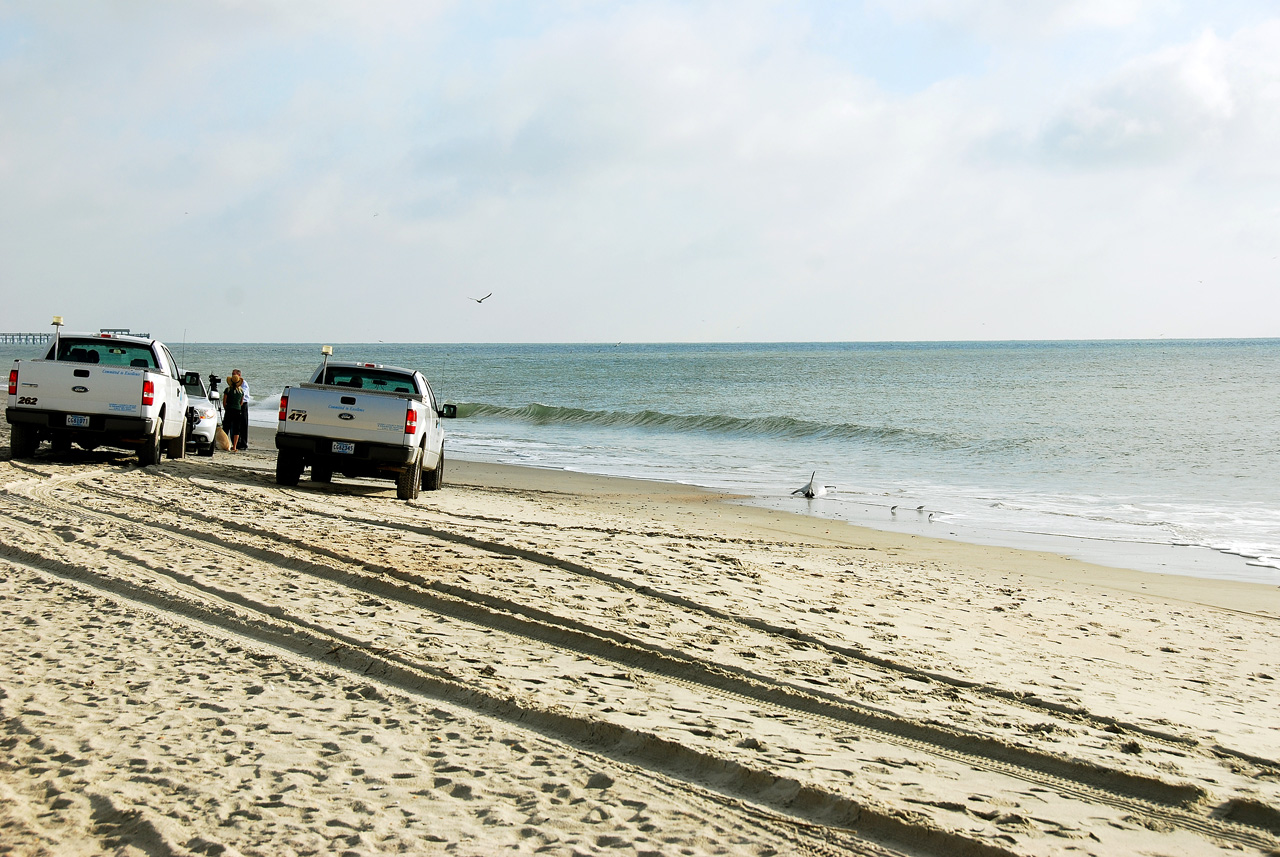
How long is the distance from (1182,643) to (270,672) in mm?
6031

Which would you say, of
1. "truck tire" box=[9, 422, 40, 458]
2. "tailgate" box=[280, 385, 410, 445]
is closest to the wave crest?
"tailgate" box=[280, 385, 410, 445]

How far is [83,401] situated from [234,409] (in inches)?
223

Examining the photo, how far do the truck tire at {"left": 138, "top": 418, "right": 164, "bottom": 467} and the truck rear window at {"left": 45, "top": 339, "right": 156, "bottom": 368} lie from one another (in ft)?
3.38

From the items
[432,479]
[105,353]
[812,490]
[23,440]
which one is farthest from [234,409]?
[812,490]

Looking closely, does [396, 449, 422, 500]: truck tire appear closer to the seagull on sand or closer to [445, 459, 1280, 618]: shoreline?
[445, 459, 1280, 618]: shoreline

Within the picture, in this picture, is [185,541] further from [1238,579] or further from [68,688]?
[1238,579]

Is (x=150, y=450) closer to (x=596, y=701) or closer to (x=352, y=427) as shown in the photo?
(x=352, y=427)

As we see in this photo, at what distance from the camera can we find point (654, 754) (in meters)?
4.32

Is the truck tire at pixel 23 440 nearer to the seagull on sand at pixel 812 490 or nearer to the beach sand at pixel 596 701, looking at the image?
the beach sand at pixel 596 701

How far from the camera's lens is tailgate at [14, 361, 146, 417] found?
1349cm

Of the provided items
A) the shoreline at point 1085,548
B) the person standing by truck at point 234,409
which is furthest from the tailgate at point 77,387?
the shoreline at point 1085,548

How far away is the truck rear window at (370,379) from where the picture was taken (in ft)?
45.3

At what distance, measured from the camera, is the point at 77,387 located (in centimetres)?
1355

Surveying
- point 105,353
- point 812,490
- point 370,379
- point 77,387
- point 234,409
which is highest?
point 105,353
